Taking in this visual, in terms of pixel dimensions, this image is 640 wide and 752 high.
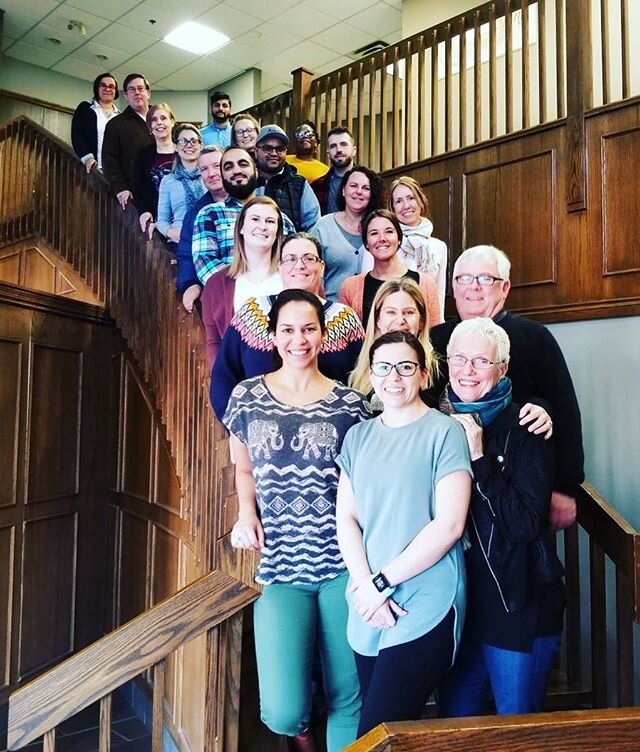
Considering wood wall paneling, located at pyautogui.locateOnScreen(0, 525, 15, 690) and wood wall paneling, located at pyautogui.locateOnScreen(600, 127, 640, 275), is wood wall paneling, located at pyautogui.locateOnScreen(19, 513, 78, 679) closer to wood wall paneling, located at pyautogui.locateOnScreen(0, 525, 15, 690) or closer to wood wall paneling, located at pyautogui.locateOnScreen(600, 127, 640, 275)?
wood wall paneling, located at pyautogui.locateOnScreen(0, 525, 15, 690)

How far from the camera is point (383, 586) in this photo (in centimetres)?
129

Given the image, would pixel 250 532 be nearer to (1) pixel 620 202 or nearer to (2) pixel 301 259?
(2) pixel 301 259

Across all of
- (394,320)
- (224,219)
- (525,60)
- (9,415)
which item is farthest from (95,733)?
(525,60)

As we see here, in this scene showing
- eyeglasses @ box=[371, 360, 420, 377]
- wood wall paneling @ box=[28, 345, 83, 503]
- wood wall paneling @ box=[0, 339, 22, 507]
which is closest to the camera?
eyeglasses @ box=[371, 360, 420, 377]

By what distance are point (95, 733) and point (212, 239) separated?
11.1ft

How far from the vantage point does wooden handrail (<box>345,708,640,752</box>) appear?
3.15 ft

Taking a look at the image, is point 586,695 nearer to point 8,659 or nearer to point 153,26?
point 8,659

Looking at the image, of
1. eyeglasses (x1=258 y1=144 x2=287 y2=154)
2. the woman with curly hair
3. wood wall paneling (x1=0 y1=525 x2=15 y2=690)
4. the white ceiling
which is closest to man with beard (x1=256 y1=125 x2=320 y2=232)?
eyeglasses (x1=258 y1=144 x2=287 y2=154)

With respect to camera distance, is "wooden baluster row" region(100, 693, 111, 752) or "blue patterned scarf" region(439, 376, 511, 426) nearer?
"blue patterned scarf" region(439, 376, 511, 426)

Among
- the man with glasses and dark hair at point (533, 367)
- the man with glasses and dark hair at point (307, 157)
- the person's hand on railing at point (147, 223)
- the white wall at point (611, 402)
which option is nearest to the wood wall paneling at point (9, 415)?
the person's hand on railing at point (147, 223)

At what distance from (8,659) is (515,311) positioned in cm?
350

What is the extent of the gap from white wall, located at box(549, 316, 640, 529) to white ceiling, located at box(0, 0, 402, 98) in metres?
4.34

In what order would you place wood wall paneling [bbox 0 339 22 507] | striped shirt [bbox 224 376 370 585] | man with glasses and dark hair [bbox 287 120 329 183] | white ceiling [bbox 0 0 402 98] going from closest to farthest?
striped shirt [bbox 224 376 370 585] < man with glasses and dark hair [bbox 287 120 329 183] < wood wall paneling [bbox 0 339 22 507] < white ceiling [bbox 0 0 402 98]

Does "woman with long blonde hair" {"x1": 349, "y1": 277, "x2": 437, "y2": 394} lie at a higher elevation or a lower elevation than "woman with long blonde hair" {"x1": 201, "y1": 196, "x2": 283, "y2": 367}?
lower
